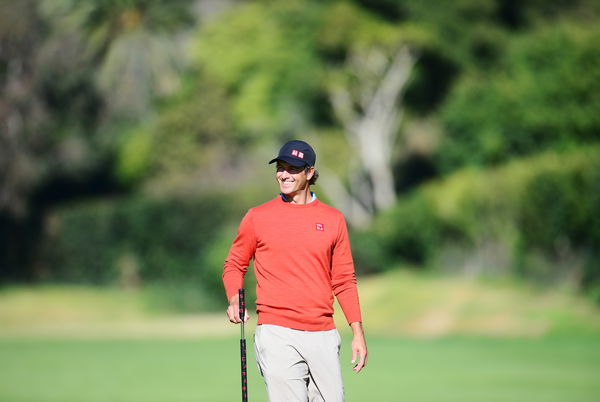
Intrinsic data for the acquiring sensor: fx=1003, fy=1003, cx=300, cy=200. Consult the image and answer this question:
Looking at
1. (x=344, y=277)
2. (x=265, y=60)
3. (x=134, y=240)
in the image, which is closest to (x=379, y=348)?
(x=344, y=277)

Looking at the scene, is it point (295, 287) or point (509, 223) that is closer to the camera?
point (295, 287)

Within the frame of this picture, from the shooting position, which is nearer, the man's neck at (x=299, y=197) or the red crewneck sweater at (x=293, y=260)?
the red crewneck sweater at (x=293, y=260)

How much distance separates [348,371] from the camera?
43.8ft

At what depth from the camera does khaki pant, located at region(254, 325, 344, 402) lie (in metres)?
4.94

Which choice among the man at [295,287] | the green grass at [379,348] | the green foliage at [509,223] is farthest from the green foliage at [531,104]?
the man at [295,287]

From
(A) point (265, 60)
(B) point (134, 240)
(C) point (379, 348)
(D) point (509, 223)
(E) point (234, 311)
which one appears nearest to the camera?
(E) point (234, 311)

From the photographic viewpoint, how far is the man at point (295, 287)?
16.3 ft

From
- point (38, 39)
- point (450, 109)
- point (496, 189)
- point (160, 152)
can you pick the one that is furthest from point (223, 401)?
point (160, 152)

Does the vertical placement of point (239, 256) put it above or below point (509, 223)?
below

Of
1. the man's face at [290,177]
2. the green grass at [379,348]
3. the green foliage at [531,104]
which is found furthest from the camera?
the green foliage at [531,104]

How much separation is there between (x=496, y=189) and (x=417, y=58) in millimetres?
10919

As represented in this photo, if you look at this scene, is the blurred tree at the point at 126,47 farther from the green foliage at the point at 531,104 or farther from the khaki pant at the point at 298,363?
the khaki pant at the point at 298,363

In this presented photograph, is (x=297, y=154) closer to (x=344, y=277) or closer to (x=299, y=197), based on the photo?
(x=299, y=197)

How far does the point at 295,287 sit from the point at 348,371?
28.1 feet
